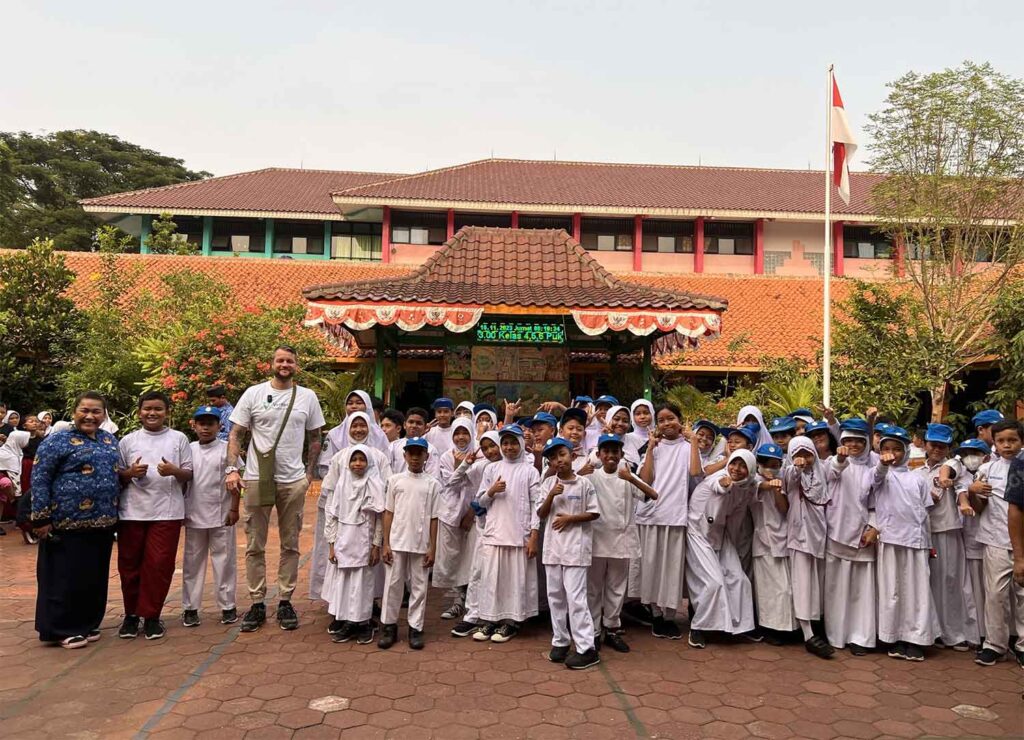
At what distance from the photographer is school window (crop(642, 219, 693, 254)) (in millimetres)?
22641

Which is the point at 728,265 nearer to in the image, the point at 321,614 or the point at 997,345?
the point at 997,345

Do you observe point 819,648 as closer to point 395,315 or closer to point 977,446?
point 977,446

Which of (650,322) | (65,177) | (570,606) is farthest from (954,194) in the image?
(65,177)

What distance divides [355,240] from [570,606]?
69.2 feet

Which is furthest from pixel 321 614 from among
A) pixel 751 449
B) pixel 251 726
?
pixel 751 449

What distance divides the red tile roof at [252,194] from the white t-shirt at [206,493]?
18806 millimetres

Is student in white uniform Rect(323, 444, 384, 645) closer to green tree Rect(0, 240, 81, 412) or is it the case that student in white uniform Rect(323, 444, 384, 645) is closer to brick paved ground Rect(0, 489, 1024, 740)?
brick paved ground Rect(0, 489, 1024, 740)

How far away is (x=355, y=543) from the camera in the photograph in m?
4.87

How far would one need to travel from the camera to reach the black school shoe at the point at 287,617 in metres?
5.02

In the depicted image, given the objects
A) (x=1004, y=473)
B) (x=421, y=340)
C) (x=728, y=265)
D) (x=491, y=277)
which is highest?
(x=728, y=265)

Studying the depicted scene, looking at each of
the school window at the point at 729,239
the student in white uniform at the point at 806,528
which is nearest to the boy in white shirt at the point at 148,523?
the student in white uniform at the point at 806,528

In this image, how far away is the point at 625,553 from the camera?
4.70 metres

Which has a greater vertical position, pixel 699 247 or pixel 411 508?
pixel 699 247

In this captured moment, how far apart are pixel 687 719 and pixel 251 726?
2160 millimetres
